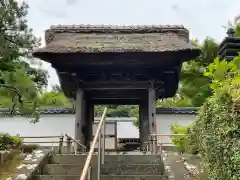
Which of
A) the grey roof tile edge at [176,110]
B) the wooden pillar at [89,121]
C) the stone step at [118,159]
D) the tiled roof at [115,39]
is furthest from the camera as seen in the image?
the grey roof tile edge at [176,110]

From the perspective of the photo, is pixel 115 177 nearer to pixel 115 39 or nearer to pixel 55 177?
pixel 55 177

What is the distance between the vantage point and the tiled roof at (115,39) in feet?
23.0

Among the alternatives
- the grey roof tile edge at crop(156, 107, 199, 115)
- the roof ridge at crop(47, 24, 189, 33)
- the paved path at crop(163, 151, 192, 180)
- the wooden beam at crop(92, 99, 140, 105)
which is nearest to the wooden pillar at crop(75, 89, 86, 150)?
the wooden beam at crop(92, 99, 140, 105)

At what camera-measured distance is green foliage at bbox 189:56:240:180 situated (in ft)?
9.50

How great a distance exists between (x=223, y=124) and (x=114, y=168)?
217 cm

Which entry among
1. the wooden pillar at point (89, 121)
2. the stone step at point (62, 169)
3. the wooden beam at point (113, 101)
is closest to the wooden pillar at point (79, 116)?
the wooden pillar at point (89, 121)

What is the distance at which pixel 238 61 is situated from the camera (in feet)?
10.4

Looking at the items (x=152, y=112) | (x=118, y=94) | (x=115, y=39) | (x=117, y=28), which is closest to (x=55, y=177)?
(x=152, y=112)

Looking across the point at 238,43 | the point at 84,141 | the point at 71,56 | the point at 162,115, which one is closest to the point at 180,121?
the point at 162,115

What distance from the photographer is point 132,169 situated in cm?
482

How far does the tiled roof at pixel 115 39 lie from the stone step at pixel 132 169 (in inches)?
113

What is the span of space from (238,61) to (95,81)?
211 inches

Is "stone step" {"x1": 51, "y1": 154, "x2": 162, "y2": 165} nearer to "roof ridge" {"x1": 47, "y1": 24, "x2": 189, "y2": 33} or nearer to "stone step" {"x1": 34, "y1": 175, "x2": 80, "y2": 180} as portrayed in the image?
"stone step" {"x1": 34, "y1": 175, "x2": 80, "y2": 180}

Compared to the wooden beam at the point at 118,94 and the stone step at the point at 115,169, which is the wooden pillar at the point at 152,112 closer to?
the wooden beam at the point at 118,94
